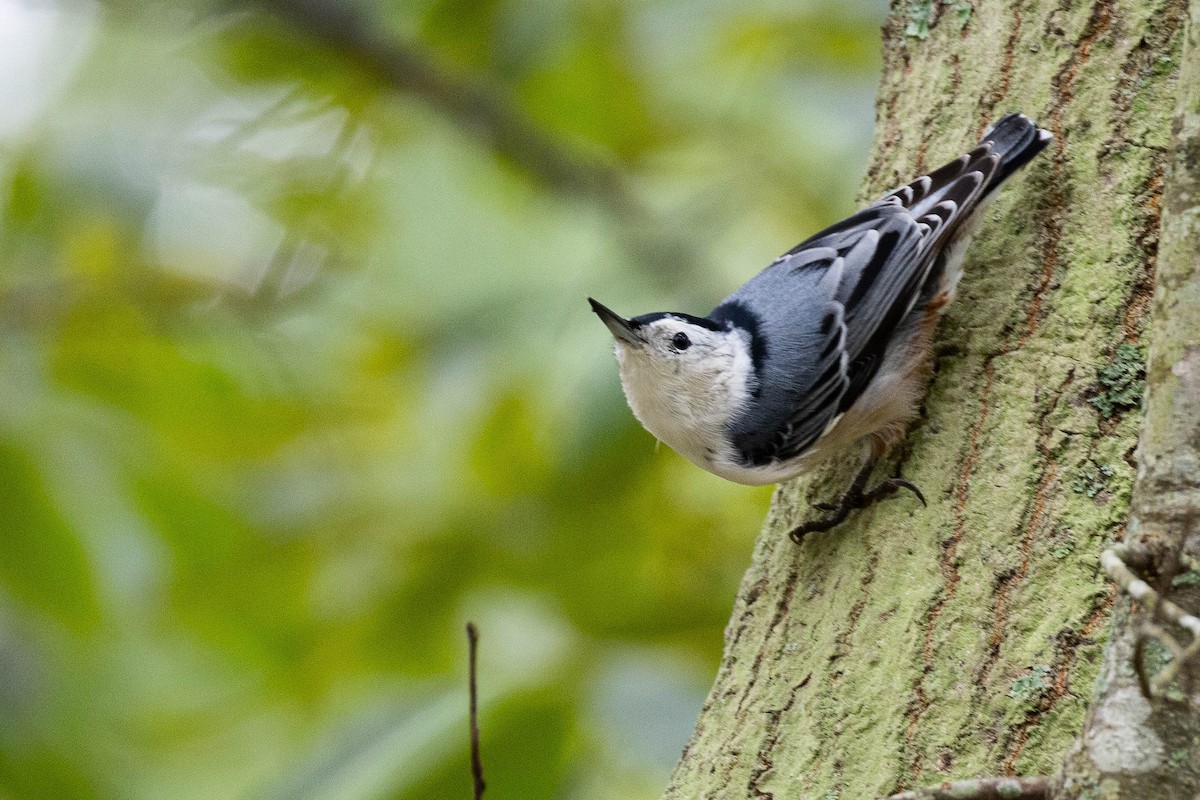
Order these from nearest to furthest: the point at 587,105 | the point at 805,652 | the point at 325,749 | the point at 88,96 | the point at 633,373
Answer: the point at 805,652 < the point at 325,749 < the point at 633,373 < the point at 88,96 < the point at 587,105

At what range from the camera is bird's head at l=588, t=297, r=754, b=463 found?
7.54ft

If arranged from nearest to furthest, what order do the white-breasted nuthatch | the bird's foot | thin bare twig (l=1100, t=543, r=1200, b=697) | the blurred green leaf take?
1. thin bare twig (l=1100, t=543, r=1200, b=697)
2. the bird's foot
3. the white-breasted nuthatch
4. the blurred green leaf

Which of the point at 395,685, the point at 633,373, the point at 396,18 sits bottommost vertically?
the point at 395,685

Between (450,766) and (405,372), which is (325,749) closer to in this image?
(450,766)

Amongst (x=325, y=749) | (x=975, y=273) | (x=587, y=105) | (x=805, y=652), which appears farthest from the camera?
(x=587, y=105)

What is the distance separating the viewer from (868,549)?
1801mm

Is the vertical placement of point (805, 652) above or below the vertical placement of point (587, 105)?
below

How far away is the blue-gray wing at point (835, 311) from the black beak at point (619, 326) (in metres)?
0.23

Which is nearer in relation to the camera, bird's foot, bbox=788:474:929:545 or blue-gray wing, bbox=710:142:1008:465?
bird's foot, bbox=788:474:929:545

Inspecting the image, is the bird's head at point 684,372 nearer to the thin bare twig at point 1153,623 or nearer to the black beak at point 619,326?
the black beak at point 619,326

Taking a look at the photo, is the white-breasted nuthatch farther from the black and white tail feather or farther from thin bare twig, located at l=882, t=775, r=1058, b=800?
thin bare twig, located at l=882, t=775, r=1058, b=800

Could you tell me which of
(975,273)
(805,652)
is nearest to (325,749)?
(805,652)

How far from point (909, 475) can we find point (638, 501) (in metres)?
1.25

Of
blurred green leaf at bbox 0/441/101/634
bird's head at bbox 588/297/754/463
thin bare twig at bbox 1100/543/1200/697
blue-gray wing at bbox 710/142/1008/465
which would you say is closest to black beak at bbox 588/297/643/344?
bird's head at bbox 588/297/754/463
